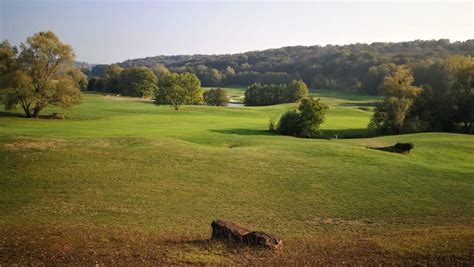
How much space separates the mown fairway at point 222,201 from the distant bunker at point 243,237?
44cm

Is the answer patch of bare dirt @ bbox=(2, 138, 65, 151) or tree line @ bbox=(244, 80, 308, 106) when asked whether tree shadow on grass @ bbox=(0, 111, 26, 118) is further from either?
tree line @ bbox=(244, 80, 308, 106)

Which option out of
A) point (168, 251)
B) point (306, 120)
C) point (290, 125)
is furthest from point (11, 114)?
point (168, 251)

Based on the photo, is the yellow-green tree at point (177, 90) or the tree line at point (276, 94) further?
the tree line at point (276, 94)

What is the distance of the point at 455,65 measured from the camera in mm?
72688

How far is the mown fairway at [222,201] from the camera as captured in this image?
14.1 meters

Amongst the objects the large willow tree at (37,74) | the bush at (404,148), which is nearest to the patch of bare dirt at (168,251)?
the bush at (404,148)

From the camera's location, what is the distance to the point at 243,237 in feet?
47.9

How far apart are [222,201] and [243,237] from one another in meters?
6.88

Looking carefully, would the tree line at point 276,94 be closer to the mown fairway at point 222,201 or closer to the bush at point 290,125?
the bush at point 290,125

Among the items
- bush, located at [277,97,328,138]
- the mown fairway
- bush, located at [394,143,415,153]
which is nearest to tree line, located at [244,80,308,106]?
bush, located at [277,97,328,138]

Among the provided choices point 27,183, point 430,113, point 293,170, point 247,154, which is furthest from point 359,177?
point 430,113

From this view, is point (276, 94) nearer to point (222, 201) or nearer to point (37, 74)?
point (37, 74)

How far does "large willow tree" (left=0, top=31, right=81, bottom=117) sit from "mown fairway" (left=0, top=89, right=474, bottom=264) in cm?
2799

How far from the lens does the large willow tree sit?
55.2m
